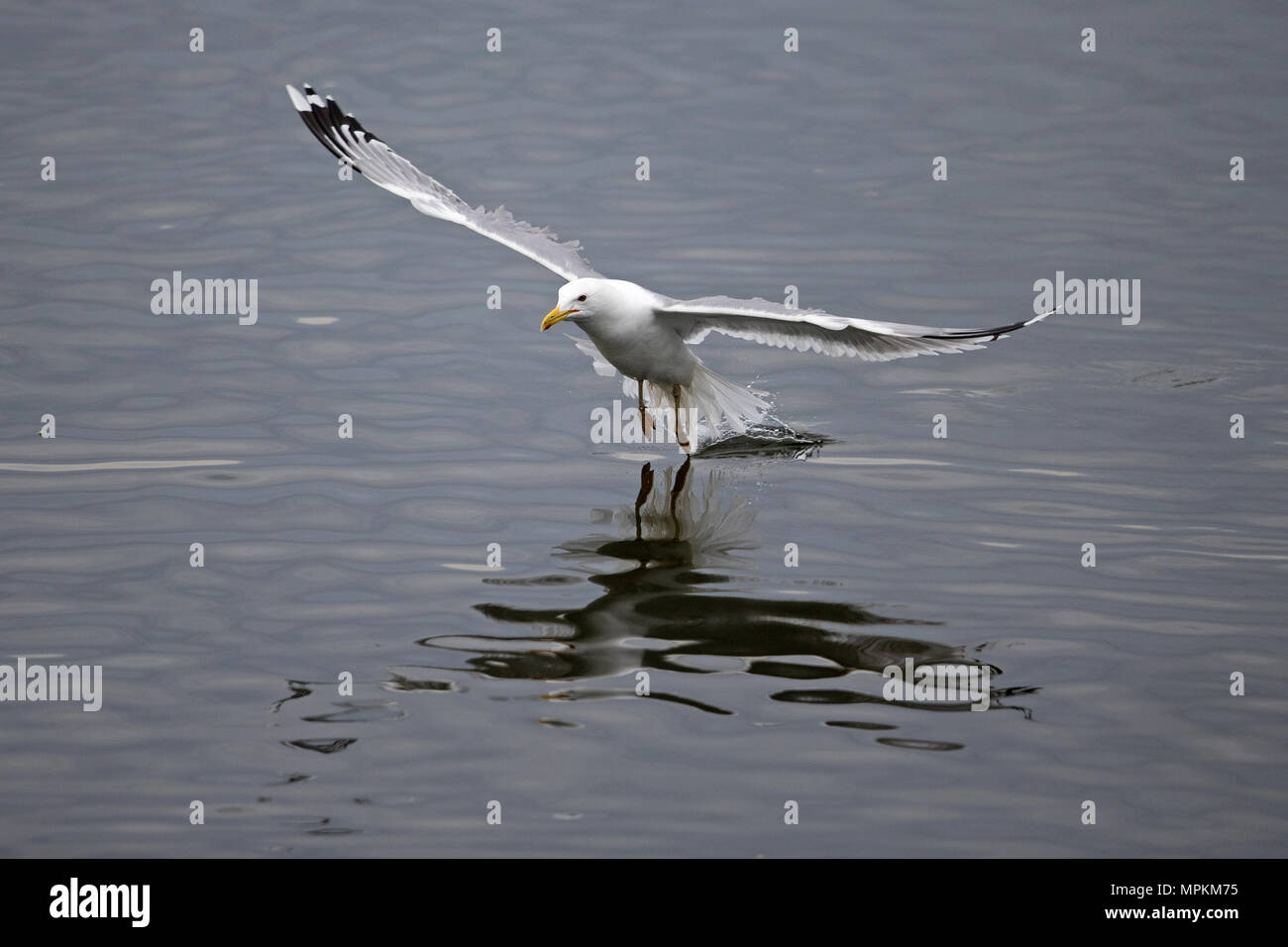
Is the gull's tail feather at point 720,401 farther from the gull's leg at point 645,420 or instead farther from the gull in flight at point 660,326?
the gull's leg at point 645,420

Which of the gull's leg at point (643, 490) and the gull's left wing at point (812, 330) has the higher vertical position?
the gull's left wing at point (812, 330)

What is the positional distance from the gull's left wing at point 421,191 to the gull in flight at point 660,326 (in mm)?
11

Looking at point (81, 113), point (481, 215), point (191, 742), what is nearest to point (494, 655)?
point (191, 742)

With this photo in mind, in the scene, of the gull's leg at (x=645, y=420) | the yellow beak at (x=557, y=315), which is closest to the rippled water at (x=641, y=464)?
the gull's leg at (x=645, y=420)

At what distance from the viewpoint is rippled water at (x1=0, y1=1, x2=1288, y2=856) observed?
8.59 m

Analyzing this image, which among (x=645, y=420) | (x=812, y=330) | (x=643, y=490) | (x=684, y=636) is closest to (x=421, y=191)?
(x=645, y=420)

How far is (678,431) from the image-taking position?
13047 millimetres

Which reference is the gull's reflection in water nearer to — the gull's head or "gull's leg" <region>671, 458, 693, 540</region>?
"gull's leg" <region>671, 458, 693, 540</region>

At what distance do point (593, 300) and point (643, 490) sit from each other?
4.40ft

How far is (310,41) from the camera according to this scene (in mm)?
22297

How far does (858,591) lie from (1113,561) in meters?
1.70

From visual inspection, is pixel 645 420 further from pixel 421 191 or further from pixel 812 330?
pixel 421 191

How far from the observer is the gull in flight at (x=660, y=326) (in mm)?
11273

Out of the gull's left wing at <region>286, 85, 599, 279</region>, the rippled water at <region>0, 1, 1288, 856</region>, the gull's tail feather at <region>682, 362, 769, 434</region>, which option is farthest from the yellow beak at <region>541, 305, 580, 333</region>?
the gull's tail feather at <region>682, 362, 769, 434</region>
